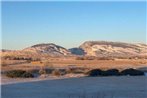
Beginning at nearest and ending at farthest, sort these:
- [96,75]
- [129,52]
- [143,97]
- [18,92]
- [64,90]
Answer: [143,97], [18,92], [64,90], [96,75], [129,52]

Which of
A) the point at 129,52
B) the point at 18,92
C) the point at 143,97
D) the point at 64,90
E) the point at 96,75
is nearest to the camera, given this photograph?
the point at 143,97

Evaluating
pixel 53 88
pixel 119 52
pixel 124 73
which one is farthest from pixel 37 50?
pixel 53 88

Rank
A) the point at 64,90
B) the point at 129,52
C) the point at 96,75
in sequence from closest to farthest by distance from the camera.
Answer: the point at 64,90, the point at 96,75, the point at 129,52

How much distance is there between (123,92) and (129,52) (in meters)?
167

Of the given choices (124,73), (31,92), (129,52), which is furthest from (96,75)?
(129,52)

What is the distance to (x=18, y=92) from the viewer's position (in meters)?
30.5

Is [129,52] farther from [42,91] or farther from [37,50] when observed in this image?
[42,91]

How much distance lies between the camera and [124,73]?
172 feet

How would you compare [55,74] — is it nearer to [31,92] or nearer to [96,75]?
[96,75]

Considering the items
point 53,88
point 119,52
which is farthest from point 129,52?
point 53,88

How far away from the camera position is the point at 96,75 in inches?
1978

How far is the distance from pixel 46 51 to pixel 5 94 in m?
171

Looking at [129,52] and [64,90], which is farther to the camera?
[129,52]

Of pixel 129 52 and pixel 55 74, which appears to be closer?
pixel 55 74
